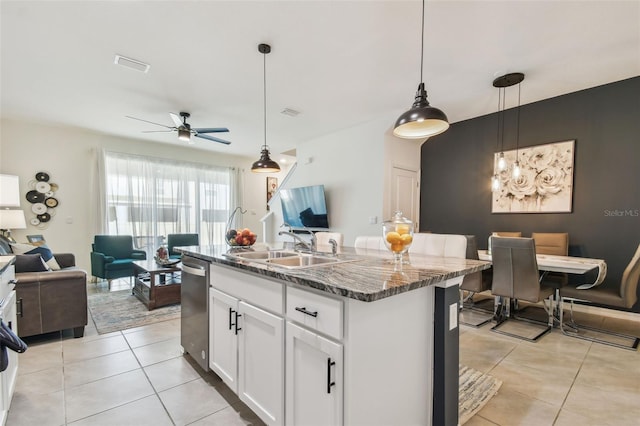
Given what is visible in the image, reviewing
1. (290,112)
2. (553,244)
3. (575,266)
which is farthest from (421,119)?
(553,244)

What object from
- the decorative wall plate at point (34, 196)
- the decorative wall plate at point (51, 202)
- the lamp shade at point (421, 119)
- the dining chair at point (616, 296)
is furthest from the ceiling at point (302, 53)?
the dining chair at point (616, 296)

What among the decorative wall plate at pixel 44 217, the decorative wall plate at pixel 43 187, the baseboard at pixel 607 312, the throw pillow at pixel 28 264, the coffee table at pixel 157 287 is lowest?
the baseboard at pixel 607 312

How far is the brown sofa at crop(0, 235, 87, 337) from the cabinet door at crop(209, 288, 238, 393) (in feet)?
5.77

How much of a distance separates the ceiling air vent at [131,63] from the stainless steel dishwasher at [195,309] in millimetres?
2048

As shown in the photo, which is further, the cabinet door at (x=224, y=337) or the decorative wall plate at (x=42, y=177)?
the decorative wall plate at (x=42, y=177)

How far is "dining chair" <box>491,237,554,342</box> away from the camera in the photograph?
9.23 feet

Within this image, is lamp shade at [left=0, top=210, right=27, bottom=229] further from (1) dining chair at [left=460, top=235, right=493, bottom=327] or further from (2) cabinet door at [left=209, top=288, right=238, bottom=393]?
(1) dining chair at [left=460, top=235, right=493, bottom=327]

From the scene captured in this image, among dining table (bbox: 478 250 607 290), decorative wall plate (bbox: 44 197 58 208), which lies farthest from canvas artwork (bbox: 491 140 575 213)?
decorative wall plate (bbox: 44 197 58 208)

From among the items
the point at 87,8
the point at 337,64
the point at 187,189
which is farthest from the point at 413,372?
the point at 187,189

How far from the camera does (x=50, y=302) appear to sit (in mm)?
2654

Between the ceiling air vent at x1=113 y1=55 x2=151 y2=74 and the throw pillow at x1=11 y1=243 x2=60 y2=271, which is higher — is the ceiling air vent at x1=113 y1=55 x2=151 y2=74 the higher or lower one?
the higher one

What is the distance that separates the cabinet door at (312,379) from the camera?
1.11 meters

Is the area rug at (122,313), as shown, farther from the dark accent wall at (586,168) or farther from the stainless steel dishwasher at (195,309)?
the dark accent wall at (586,168)

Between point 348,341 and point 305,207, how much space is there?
15.0 ft
